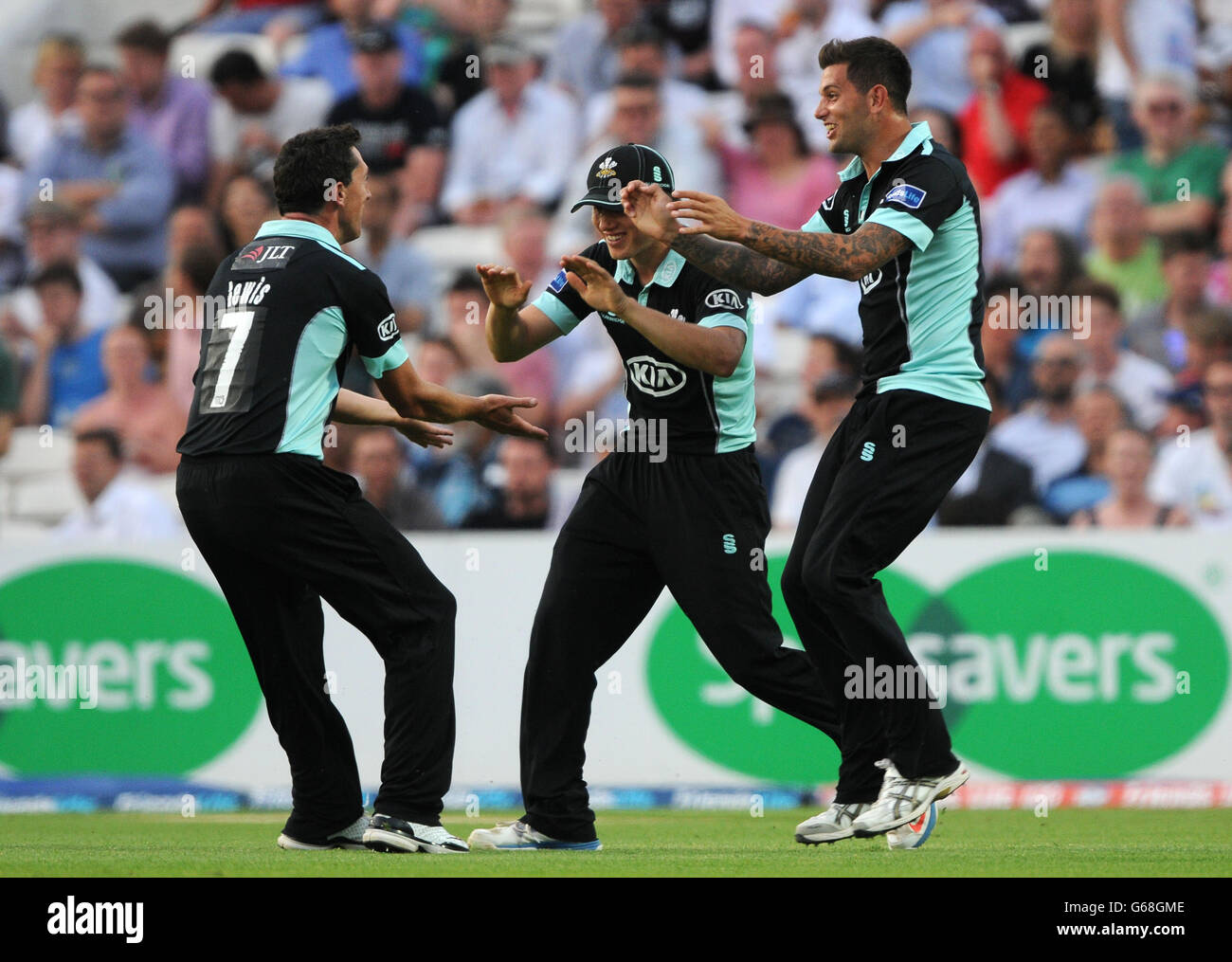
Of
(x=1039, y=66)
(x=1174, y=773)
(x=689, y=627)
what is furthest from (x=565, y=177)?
(x=1174, y=773)

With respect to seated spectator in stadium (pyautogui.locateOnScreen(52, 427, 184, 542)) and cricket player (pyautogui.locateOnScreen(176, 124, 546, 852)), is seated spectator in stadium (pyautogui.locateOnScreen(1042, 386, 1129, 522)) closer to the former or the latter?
seated spectator in stadium (pyautogui.locateOnScreen(52, 427, 184, 542))

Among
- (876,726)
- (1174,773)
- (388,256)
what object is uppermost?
(388,256)

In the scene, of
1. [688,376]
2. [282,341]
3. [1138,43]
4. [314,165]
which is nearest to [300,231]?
[314,165]

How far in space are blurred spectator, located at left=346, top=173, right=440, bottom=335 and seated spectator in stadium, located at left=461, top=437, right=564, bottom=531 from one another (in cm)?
186

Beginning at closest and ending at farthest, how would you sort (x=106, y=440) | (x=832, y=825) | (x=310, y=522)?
(x=310, y=522) < (x=832, y=825) < (x=106, y=440)

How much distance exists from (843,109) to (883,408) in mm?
1156

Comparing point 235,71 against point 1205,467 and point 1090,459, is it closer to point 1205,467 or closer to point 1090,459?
point 1090,459

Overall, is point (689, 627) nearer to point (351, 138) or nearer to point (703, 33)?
point (351, 138)

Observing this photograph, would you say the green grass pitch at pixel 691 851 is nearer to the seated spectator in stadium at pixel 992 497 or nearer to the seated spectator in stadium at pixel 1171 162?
the seated spectator in stadium at pixel 992 497

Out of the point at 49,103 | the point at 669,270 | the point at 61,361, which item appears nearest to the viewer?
the point at 669,270

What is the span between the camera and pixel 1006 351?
39.5ft

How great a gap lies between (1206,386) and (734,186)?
12.5 ft

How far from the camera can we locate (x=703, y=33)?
13.8 meters

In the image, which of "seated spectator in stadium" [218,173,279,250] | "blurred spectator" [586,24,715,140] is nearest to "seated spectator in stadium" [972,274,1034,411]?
"blurred spectator" [586,24,715,140]
